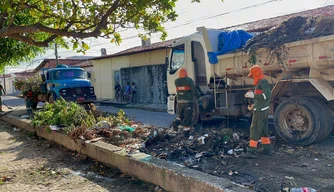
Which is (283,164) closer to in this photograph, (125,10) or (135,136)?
(135,136)

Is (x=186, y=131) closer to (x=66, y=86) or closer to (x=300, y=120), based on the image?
(x=300, y=120)

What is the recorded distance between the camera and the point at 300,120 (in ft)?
20.2

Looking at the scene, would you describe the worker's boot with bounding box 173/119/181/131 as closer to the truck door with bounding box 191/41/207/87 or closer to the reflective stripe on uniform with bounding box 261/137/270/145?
the truck door with bounding box 191/41/207/87

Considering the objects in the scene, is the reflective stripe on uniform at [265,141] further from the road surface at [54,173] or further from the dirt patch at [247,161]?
the road surface at [54,173]

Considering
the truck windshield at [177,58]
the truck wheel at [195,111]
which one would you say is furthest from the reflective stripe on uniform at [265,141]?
the truck windshield at [177,58]

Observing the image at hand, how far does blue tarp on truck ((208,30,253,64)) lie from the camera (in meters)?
7.55

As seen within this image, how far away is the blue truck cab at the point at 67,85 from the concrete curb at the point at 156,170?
28.7ft

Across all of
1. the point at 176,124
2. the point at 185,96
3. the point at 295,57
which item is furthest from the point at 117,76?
the point at 295,57

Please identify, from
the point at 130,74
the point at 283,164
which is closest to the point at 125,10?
the point at 283,164

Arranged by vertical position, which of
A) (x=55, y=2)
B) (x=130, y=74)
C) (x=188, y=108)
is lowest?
(x=188, y=108)

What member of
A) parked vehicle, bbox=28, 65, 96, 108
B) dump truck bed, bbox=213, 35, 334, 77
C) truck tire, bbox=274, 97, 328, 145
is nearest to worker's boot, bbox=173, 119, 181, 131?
dump truck bed, bbox=213, 35, 334, 77

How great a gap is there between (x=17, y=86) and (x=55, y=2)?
13.7 metres

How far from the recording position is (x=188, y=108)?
24.9 feet

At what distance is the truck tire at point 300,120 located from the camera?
5.83 meters
